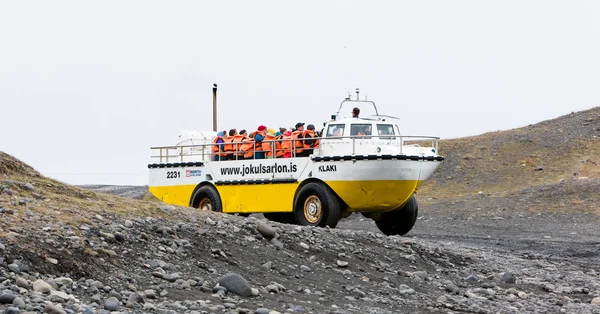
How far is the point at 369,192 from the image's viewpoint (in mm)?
15727

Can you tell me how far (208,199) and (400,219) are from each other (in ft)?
12.6

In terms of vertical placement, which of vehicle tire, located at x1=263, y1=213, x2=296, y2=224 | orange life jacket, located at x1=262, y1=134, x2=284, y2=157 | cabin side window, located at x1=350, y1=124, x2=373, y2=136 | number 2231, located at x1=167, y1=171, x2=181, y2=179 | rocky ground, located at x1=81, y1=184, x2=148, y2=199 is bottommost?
vehicle tire, located at x1=263, y1=213, x2=296, y2=224

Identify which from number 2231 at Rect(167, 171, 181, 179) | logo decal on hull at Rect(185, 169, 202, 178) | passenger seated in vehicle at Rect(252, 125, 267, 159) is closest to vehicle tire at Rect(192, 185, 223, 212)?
logo decal on hull at Rect(185, 169, 202, 178)

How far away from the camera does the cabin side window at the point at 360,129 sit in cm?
1636

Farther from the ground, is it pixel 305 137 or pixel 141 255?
pixel 305 137

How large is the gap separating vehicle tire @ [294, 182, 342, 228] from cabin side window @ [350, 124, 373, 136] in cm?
106

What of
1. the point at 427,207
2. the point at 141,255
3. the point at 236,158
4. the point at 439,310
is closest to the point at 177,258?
the point at 141,255

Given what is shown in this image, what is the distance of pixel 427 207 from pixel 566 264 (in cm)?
1183

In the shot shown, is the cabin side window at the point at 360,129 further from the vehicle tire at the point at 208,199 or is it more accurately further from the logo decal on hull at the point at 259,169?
the vehicle tire at the point at 208,199

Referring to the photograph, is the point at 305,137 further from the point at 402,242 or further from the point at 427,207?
the point at 427,207

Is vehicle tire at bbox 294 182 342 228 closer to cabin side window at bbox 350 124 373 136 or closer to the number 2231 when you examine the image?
cabin side window at bbox 350 124 373 136

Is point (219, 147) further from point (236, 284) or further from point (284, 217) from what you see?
point (236, 284)

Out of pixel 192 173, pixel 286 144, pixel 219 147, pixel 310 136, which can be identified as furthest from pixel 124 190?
pixel 310 136

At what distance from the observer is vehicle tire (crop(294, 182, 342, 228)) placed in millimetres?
15938
